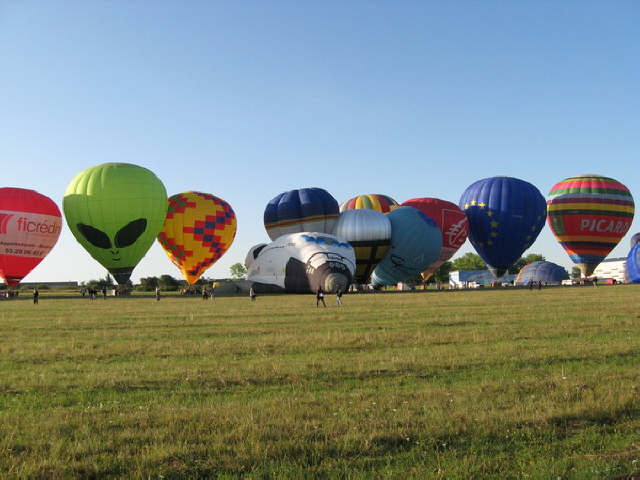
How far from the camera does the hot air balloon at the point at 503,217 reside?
177 feet

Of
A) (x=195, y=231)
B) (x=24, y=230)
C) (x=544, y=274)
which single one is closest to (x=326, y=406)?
(x=195, y=231)

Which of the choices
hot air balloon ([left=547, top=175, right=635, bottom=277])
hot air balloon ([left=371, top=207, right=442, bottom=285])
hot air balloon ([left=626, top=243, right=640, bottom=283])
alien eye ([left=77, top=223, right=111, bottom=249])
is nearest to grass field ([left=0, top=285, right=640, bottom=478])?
alien eye ([left=77, top=223, right=111, bottom=249])

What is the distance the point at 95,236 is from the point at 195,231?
8174 mm

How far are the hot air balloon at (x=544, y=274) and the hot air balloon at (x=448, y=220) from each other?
88.1 ft

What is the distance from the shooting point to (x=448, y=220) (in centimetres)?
5444

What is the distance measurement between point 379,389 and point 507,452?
270 centimetres

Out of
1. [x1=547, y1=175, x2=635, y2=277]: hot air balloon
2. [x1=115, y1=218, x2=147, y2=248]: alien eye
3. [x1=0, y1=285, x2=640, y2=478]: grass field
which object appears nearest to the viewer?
[x1=0, y1=285, x2=640, y2=478]: grass field

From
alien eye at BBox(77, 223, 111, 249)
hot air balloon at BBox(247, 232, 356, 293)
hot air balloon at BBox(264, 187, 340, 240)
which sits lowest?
hot air balloon at BBox(247, 232, 356, 293)

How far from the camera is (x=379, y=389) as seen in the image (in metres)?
7.97

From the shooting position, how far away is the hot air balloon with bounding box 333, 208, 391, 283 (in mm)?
46250

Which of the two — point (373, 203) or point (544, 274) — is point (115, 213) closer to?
point (373, 203)

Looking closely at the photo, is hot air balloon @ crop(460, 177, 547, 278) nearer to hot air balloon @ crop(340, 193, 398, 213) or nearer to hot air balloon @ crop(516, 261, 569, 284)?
hot air balloon @ crop(340, 193, 398, 213)

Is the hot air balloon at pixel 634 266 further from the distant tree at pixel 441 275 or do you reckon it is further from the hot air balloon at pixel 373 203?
the distant tree at pixel 441 275

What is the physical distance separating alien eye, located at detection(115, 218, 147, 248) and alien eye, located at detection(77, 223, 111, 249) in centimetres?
79
